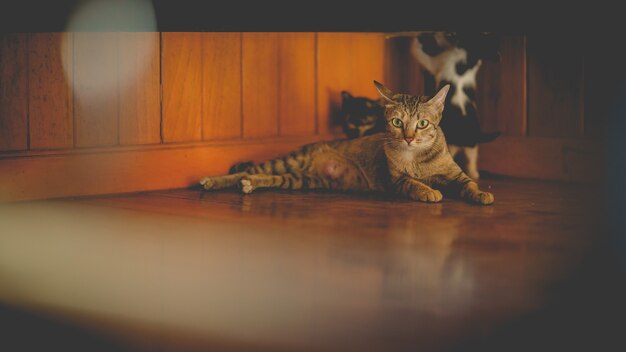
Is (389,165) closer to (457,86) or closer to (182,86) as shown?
(457,86)

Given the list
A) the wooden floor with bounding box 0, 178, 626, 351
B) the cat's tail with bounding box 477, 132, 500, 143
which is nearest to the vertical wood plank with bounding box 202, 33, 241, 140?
the wooden floor with bounding box 0, 178, 626, 351

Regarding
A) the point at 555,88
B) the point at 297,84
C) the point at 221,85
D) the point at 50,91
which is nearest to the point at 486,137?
the point at 555,88

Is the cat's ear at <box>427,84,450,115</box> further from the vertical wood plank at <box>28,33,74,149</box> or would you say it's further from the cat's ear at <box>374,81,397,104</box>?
the vertical wood plank at <box>28,33,74,149</box>

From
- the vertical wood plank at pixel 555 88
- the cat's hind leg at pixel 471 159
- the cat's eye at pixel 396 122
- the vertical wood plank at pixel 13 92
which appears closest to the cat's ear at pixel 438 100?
the cat's eye at pixel 396 122

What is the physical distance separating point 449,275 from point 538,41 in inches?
77.9

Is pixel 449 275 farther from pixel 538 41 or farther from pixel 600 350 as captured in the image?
pixel 538 41

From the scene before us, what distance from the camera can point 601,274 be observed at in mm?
1799

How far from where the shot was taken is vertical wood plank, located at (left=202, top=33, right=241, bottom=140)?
3.35 m

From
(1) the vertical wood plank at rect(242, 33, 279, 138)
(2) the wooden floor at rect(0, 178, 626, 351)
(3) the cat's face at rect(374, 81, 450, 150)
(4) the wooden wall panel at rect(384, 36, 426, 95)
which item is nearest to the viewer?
(2) the wooden floor at rect(0, 178, 626, 351)

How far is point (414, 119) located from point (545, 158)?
32.6 inches

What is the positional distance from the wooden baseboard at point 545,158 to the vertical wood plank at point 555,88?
48 millimetres

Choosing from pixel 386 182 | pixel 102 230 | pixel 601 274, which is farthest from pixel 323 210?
pixel 601 274

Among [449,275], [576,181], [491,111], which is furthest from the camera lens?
[491,111]

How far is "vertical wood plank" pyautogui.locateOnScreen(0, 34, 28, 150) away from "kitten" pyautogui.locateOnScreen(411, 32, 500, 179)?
1.48 metres
